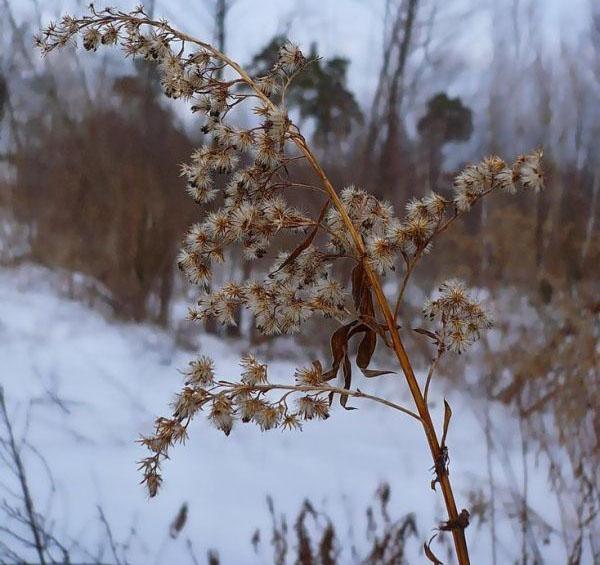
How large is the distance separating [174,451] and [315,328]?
259mm

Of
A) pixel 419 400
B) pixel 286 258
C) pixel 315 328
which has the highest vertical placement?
pixel 315 328

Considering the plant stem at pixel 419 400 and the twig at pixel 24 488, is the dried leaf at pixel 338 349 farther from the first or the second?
the twig at pixel 24 488

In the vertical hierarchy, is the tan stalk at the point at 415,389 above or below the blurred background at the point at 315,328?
below

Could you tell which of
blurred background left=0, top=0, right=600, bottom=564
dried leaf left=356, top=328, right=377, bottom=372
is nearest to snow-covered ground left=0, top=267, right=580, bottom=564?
blurred background left=0, top=0, right=600, bottom=564

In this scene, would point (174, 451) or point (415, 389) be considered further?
point (174, 451)

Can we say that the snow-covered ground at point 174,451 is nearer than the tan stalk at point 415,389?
No

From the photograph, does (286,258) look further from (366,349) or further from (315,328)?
(315,328)

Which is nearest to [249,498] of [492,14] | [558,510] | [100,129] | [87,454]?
[87,454]

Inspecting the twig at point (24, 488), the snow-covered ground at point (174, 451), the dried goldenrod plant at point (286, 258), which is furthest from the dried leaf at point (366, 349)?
the twig at point (24, 488)

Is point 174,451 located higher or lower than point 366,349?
higher

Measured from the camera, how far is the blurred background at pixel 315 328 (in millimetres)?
969

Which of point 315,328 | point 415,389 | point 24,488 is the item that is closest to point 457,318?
point 415,389

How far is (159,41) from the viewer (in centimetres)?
53

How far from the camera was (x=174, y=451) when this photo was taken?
984mm
